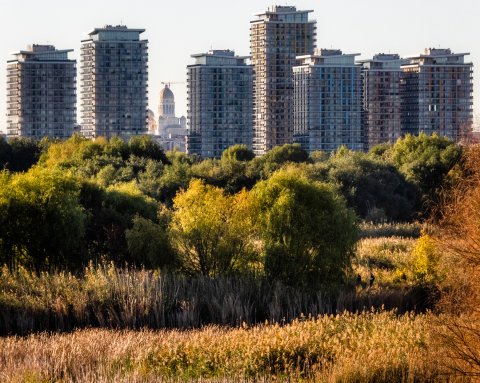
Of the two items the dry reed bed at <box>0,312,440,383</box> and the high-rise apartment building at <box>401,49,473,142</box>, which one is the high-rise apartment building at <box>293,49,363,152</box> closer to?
the high-rise apartment building at <box>401,49,473,142</box>

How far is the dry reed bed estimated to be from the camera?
84.9ft

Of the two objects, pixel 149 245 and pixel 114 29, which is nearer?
pixel 149 245

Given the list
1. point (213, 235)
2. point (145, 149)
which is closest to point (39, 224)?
point (213, 235)

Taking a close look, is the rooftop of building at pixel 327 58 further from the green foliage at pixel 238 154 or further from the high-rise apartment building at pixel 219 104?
the green foliage at pixel 238 154

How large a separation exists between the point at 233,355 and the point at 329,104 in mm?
132569

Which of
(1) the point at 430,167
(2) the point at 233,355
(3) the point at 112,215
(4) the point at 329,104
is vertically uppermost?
(4) the point at 329,104

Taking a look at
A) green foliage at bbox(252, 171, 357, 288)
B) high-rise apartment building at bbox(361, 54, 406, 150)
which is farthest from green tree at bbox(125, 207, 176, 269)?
high-rise apartment building at bbox(361, 54, 406, 150)

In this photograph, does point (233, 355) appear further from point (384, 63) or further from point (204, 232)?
point (384, 63)

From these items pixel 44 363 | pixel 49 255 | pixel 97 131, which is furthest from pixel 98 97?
pixel 44 363

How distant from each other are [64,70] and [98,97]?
945 cm

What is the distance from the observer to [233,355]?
28.3 meters

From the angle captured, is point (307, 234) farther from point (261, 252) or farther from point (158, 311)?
point (158, 311)

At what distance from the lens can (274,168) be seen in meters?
86.1

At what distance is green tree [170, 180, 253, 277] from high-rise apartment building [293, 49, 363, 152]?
115 metres
